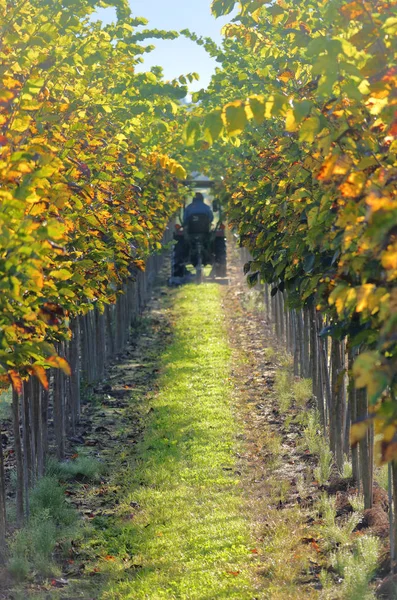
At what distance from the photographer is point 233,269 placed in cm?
3581

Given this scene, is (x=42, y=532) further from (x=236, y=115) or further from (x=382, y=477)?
(x=236, y=115)

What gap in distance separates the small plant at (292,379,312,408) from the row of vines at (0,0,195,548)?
2843 millimetres

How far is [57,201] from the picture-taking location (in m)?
6.12

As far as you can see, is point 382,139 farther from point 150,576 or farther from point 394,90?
point 150,576

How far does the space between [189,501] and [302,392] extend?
404 cm

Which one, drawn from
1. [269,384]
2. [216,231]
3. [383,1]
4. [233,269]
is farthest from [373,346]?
[233,269]

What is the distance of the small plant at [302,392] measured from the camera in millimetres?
12656

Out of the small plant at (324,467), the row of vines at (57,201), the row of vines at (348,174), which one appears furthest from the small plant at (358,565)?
the row of vines at (57,201)

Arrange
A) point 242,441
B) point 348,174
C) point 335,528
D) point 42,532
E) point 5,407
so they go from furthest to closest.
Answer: point 5,407 < point 242,441 < point 42,532 < point 335,528 < point 348,174

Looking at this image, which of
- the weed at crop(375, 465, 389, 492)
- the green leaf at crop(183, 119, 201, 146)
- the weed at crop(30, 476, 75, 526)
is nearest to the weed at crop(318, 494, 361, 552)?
the weed at crop(375, 465, 389, 492)

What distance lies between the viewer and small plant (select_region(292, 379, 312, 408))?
1266 centimetres

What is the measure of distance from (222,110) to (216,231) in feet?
84.6

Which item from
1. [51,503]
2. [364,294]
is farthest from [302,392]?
[364,294]

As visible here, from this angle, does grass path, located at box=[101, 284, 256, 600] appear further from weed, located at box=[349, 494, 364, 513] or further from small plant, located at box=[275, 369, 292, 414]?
weed, located at box=[349, 494, 364, 513]
